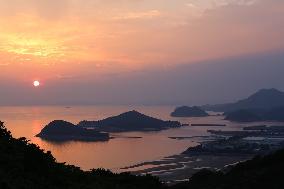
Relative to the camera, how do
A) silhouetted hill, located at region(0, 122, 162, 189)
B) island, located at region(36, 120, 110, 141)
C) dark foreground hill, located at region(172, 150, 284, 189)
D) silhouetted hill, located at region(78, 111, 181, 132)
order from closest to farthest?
Answer: 1. silhouetted hill, located at region(0, 122, 162, 189)
2. dark foreground hill, located at region(172, 150, 284, 189)
3. island, located at region(36, 120, 110, 141)
4. silhouetted hill, located at region(78, 111, 181, 132)

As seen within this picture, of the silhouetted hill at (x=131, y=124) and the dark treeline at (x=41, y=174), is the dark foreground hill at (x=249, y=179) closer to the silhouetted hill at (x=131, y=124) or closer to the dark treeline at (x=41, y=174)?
the dark treeline at (x=41, y=174)

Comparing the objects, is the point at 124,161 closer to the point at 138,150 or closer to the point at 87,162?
the point at 87,162

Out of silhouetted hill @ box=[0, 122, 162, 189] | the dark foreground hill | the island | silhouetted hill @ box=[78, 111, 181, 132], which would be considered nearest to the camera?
silhouetted hill @ box=[0, 122, 162, 189]

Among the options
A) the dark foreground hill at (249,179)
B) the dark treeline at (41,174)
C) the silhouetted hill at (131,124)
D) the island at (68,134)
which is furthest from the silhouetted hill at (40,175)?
the silhouetted hill at (131,124)

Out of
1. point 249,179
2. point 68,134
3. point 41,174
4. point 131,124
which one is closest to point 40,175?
point 41,174

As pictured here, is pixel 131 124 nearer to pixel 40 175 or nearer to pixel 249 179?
pixel 249 179

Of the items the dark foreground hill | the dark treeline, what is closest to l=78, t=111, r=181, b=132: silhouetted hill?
the dark foreground hill

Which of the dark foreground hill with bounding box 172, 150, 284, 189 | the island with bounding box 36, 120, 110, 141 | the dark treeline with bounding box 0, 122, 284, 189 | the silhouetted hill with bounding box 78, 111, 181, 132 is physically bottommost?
the dark foreground hill with bounding box 172, 150, 284, 189

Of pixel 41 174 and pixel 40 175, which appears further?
pixel 41 174

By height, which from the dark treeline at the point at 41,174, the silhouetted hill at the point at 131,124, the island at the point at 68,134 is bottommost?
the dark treeline at the point at 41,174

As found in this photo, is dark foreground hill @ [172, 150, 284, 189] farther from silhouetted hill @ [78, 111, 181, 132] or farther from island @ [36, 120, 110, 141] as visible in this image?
silhouetted hill @ [78, 111, 181, 132]
